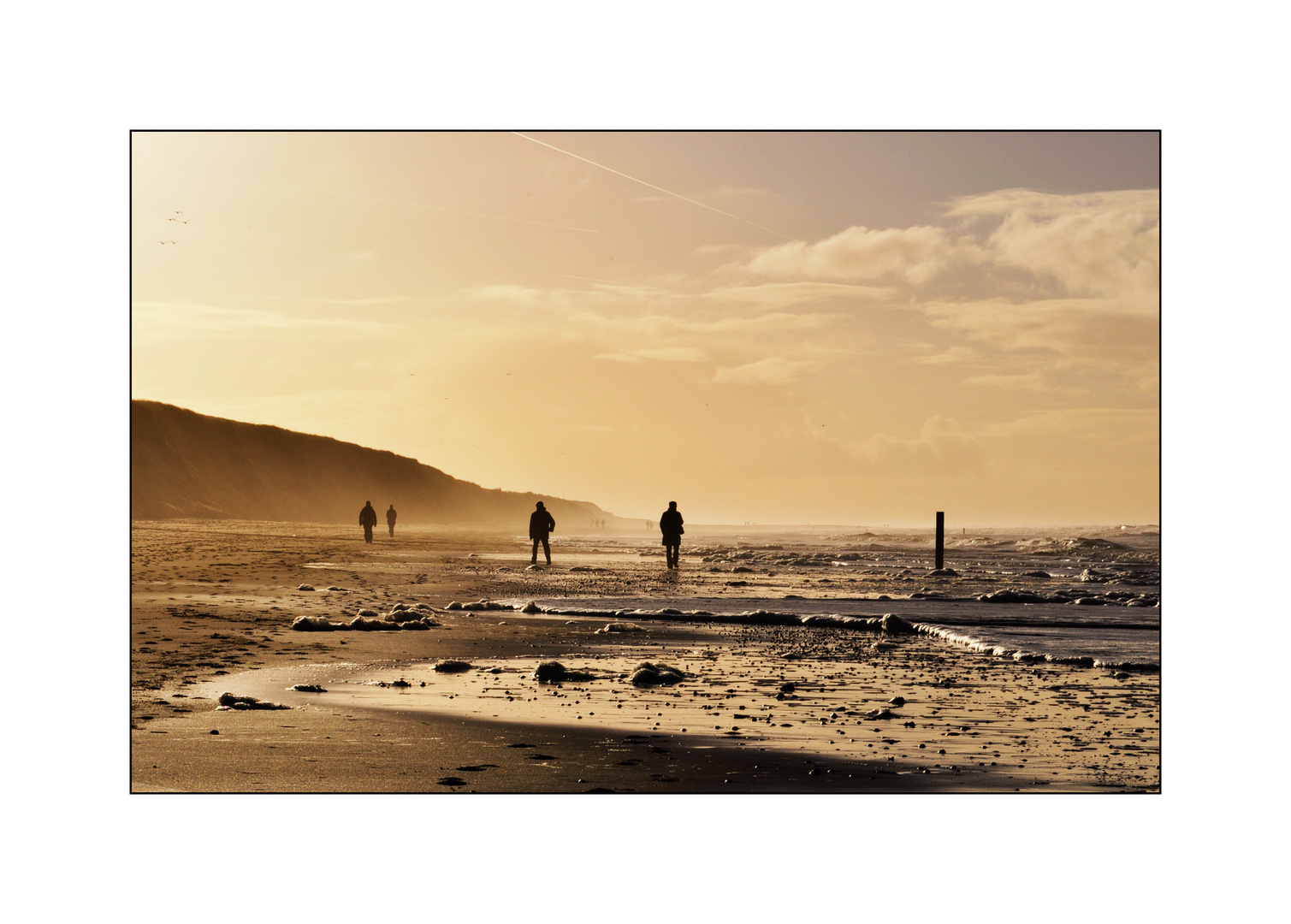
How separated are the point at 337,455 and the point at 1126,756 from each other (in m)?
133

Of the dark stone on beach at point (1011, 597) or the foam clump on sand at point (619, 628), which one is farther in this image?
the dark stone on beach at point (1011, 597)

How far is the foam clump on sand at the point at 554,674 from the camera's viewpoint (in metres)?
8.47

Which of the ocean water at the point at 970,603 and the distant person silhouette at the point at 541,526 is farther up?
the distant person silhouette at the point at 541,526

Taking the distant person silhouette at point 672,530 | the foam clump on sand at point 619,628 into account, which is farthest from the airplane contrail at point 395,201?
the distant person silhouette at point 672,530

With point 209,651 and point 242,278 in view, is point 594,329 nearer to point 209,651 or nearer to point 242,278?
point 242,278

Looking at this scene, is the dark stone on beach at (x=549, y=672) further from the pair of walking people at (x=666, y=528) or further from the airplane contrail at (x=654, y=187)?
the pair of walking people at (x=666, y=528)

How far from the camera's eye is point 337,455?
132625 millimetres

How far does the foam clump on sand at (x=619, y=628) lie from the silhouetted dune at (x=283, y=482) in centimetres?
6207

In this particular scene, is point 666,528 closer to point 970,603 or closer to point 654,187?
point 970,603

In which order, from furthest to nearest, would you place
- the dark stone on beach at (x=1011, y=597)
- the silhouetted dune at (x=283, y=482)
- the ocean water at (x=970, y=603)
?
the silhouetted dune at (x=283, y=482), the dark stone on beach at (x=1011, y=597), the ocean water at (x=970, y=603)

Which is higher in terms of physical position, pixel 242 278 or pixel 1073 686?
pixel 242 278
